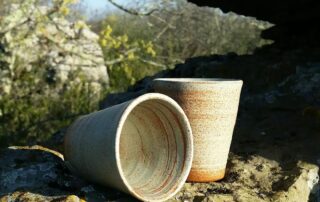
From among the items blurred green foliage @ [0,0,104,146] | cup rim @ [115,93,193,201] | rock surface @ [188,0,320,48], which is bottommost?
blurred green foliage @ [0,0,104,146]

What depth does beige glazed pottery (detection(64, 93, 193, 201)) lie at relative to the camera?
8.07 feet

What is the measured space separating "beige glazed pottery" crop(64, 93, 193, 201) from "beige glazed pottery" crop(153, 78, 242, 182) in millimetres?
137

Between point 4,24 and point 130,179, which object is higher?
point 4,24

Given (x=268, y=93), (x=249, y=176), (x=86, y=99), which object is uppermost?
(x=268, y=93)

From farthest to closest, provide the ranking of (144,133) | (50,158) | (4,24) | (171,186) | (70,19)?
(70,19), (4,24), (50,158), (144,133), (171,186)

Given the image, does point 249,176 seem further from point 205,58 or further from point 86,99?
point 86,99

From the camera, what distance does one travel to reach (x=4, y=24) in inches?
276

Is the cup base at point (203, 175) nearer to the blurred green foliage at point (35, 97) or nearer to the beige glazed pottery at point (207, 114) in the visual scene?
the beige glazed pottery at point (207, 114)

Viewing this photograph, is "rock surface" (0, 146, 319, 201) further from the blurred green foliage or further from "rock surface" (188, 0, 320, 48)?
the blurred green foliage

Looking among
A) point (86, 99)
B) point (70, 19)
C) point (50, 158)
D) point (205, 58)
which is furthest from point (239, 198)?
point (70, 19)

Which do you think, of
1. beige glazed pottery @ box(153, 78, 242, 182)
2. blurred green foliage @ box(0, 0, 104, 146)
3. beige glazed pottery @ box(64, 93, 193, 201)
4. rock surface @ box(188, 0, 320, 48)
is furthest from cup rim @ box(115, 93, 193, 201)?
blurred green foliage @ box(0, 0, 104, 146)

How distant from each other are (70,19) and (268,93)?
247 inches

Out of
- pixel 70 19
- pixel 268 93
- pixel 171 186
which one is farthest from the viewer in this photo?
pixel 70 19

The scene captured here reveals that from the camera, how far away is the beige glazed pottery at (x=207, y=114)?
277cm
